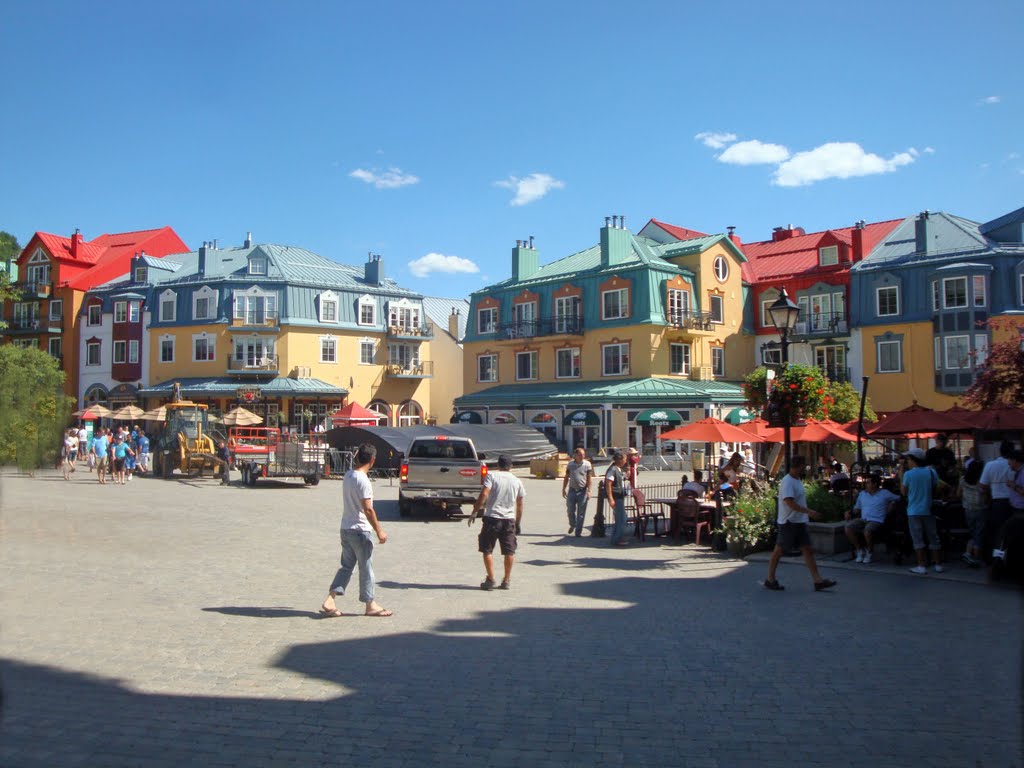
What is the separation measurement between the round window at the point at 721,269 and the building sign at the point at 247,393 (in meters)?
27.4

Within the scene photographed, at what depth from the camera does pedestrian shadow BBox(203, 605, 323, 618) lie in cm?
891

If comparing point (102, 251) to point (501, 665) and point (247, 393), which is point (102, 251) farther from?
point (501, 665)

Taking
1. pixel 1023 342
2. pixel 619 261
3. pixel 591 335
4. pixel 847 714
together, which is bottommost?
pixel 847 714

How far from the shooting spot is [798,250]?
169 ft

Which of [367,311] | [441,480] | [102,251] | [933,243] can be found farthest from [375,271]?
[441,480]

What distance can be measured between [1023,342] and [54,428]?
1856 cm

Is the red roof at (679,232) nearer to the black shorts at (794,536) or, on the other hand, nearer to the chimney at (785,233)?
the chimney at (785,233)

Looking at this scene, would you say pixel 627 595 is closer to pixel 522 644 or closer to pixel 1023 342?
pixel 522 644

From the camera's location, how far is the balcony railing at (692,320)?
45250 millimetres

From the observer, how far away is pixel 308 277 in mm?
54250

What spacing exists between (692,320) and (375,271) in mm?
22479

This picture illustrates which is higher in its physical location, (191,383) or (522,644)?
(191,383)

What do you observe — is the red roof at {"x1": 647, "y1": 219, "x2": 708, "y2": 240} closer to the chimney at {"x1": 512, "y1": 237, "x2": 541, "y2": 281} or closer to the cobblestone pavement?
the chimney at {"x1": 512, "y1": 237, "x2": 541, "y2": 281}

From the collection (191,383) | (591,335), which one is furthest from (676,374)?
(191,383)
